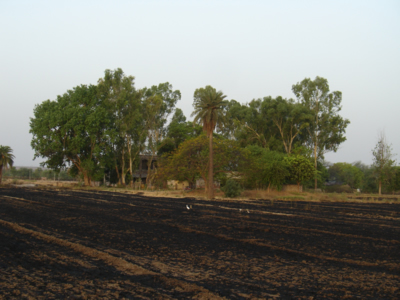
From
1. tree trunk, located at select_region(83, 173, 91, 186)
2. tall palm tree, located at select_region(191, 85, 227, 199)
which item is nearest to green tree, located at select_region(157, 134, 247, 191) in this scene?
tall palm tree, located at select_region(191, 85, 227, 199)

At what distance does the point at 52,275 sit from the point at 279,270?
508cm

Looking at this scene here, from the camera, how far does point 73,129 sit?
53.8 m

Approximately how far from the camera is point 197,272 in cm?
802

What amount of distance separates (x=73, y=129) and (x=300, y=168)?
33569 millimetres

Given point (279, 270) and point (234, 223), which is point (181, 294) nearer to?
point (279, 270)

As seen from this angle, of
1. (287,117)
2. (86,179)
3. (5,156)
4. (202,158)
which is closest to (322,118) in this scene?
(287,117)

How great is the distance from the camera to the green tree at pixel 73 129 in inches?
2052

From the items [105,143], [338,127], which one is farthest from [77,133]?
[338,127]

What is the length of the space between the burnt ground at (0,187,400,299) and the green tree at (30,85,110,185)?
124ft

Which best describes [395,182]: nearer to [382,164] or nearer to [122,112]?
[382,164]

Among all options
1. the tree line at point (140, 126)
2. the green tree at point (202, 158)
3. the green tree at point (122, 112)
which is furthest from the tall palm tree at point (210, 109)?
the green tree at point (122, 112)

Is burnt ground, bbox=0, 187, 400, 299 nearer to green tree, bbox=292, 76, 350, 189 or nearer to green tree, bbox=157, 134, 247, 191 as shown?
green tree, bbox=157, 134, 247, 191

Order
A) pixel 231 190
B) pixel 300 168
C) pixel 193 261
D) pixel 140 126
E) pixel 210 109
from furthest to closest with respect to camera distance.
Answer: pixel 140 126, pixel 300 168, pixel 231 190, pixel 210 109, pixel 193 261

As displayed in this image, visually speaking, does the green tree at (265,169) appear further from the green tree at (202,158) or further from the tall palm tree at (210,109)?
the tall palm tree at (210,109)
